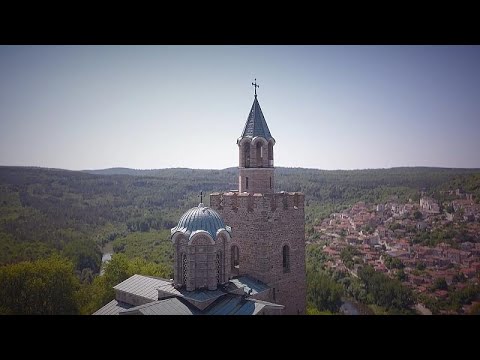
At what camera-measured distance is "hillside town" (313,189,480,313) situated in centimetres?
1619

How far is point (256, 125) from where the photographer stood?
Result: 13664 millimetres

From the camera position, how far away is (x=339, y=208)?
35312mm

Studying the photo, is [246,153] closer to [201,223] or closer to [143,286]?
[201,223]

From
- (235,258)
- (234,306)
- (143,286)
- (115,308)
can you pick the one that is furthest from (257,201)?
(115,308)

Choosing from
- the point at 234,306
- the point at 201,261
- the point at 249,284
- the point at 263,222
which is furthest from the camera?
the point at 263,222

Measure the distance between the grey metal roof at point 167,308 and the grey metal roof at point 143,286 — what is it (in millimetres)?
2007

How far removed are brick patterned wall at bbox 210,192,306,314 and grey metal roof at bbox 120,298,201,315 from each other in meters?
2.84

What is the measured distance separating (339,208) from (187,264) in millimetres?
27010

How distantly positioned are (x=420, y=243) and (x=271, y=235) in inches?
469

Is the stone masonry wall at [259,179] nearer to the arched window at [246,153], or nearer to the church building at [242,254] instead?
the church building at [242,254]

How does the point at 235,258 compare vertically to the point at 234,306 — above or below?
above

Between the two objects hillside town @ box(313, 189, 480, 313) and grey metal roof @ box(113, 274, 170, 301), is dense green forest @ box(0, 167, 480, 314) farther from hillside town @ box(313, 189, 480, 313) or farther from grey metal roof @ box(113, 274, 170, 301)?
grey metal roof @ box(113, 274, 170, 301)
